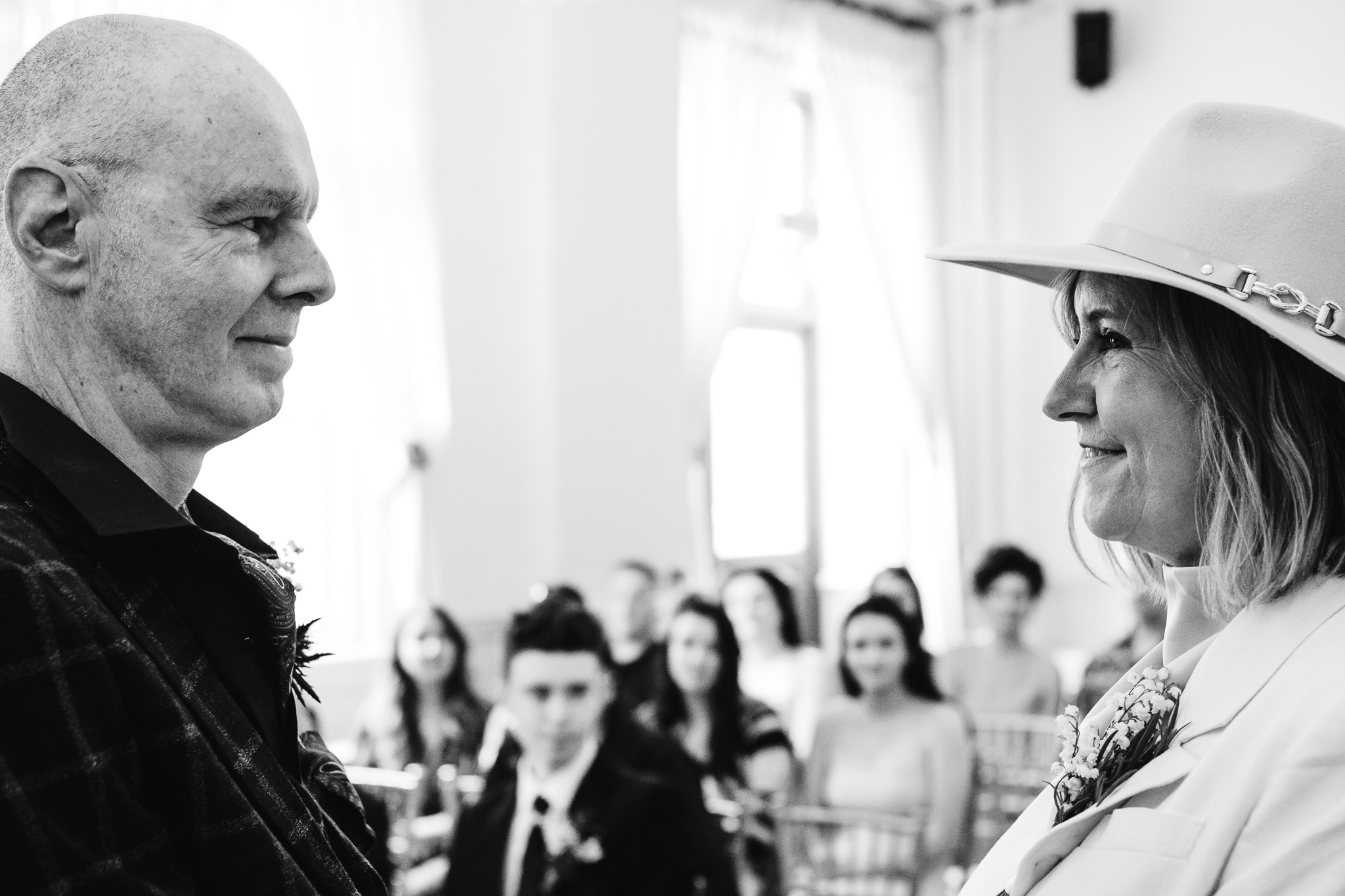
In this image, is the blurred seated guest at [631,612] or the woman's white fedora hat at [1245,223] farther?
the blurred seated guest at [631,612]

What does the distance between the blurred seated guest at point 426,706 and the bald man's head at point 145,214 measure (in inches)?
145

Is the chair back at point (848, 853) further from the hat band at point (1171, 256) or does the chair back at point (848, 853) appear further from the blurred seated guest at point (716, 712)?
the hat band at point (1171, 256)

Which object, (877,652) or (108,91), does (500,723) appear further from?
(108,91)

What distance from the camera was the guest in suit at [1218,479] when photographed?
0.95 metres

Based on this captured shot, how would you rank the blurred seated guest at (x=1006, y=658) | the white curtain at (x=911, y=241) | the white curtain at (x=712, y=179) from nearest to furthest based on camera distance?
1. the blurred seated guest at (x=1006, y=658)
2. the white curtain at (x=712, y=179)
3. the white curtain at (x=911, y=241)

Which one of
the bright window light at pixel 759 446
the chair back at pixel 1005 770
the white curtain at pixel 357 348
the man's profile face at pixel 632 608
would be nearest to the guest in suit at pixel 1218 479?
the chair back at pixel 1005 770

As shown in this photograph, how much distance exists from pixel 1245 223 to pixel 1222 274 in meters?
0.06

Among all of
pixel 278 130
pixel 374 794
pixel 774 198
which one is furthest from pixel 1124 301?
pixel 774 198

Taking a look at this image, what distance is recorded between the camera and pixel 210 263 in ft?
2.80

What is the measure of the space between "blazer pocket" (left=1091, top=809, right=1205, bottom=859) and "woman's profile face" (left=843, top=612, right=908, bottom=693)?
2.99 meters

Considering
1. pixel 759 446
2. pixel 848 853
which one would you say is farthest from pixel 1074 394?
pixel 759 446

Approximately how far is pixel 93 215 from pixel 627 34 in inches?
228

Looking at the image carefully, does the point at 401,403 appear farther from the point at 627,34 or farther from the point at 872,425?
the point at 872,425

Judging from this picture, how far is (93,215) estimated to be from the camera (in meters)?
0.83
